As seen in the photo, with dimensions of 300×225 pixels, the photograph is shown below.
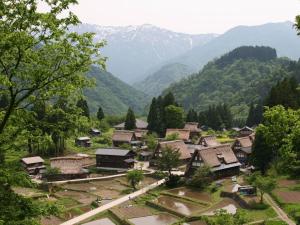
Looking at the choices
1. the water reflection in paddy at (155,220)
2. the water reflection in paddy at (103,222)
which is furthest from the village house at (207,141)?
the water reflection in paddy at (103,222)

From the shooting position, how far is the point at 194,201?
143 feet

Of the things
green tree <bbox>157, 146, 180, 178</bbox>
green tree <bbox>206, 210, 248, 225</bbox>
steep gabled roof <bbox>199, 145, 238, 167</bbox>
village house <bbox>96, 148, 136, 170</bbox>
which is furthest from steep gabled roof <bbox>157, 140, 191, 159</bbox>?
green tree <bbox>206, 210, 248, 225</bbox>

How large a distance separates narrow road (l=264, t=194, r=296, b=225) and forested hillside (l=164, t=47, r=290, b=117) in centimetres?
10214

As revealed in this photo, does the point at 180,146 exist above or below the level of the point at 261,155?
below

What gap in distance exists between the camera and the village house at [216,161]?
2112 inches

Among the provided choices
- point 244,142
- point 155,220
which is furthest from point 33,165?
point 244,142

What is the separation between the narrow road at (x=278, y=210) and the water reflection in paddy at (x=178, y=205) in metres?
6.84

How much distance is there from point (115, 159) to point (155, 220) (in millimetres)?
27224

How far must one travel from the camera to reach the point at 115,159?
64.7m

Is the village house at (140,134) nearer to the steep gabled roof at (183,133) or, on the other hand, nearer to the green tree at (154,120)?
the green tree at (154,120)

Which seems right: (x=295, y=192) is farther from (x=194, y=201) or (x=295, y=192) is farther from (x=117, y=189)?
(x=117, y=189)

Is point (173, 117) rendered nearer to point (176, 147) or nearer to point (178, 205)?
point (176, 147)

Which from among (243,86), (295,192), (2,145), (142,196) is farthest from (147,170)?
(243,86)

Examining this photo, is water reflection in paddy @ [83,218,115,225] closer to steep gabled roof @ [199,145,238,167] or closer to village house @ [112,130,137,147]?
steep gabled roof @ [199,145,238,167]
